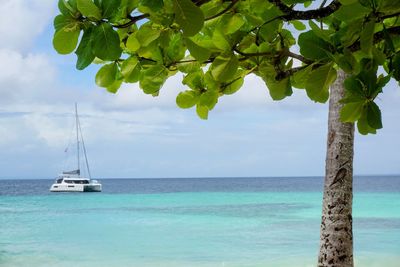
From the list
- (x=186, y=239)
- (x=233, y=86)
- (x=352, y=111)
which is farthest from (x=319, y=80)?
(x=186, y=239)

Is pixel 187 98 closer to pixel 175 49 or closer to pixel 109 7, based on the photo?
pixel 175 49

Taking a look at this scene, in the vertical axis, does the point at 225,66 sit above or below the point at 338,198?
above

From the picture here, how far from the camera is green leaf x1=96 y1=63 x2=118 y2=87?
1495mm

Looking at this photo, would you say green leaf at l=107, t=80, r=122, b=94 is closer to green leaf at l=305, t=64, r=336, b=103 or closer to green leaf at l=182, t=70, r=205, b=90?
green leaf at l=182, t=70, r=205, b=90

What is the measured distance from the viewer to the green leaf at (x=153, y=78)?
1.51 metres

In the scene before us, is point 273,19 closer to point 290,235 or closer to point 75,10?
point 75,10

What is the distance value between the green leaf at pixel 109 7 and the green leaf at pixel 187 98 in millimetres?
652

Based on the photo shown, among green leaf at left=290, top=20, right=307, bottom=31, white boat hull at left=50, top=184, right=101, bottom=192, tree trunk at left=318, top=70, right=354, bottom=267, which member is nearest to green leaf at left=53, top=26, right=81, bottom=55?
green leaf at left=290, top=20, right=307, bottom=31

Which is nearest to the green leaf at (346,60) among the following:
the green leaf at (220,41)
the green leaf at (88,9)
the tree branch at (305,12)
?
the tree branch at (305,12)

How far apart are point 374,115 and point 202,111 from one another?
641mm

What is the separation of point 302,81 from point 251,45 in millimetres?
184

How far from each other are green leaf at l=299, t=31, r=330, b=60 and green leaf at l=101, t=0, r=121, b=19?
0.39 metres

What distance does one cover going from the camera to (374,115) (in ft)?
4.13

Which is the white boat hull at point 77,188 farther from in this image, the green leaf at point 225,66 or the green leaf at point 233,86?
the green leaf at point 225,66
